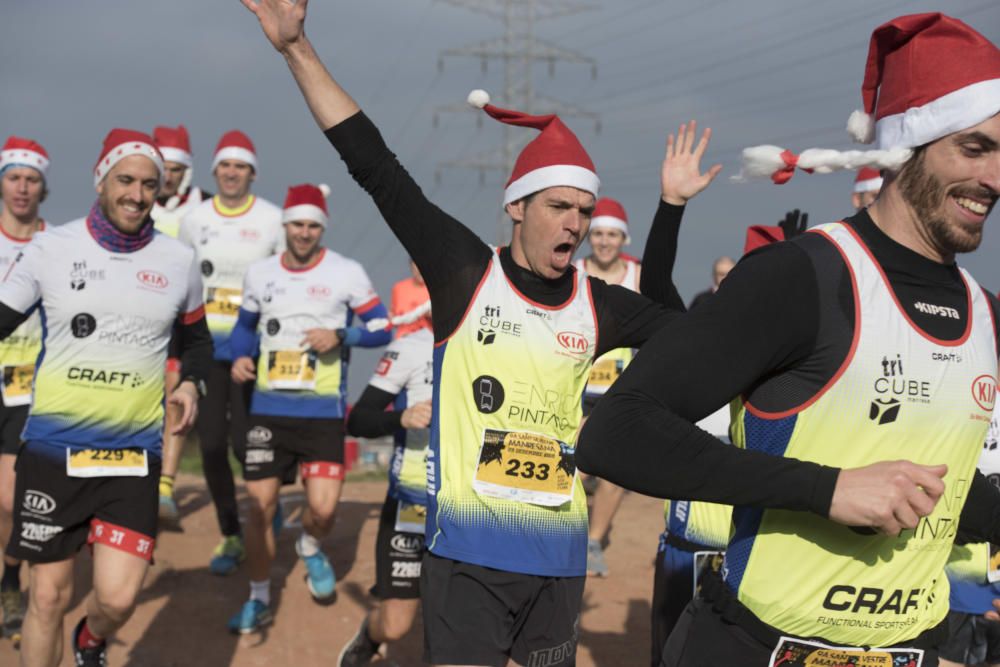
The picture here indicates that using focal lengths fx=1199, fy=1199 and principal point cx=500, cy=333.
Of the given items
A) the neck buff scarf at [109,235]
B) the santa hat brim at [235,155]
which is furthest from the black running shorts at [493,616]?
the santa hat brim at [235,155]

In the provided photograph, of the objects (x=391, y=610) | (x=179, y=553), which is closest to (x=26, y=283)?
(x=391, y=610)

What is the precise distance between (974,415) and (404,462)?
4.61 metres

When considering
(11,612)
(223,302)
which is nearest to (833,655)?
(11,612)

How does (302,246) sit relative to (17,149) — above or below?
below

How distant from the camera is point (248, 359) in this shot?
832 centimetres

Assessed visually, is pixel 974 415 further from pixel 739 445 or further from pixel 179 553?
pixel 179 553

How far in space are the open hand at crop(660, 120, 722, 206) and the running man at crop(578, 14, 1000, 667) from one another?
1.98 m

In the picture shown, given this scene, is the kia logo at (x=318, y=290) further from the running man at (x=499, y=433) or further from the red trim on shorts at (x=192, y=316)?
the running man at (x=499, y=433)

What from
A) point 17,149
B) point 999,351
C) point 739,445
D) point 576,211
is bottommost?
point 739,445

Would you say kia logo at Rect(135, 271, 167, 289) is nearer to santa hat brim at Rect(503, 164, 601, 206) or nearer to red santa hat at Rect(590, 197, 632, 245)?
santa hat brim at Rect(503, 164, 601, 206)

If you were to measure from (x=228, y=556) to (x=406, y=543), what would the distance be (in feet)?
9.53

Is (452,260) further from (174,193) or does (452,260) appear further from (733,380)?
(174,193)

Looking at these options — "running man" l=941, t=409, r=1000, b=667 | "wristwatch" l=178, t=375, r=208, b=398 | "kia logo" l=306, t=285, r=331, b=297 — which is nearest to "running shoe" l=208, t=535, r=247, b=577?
"kia logo" l=306, t=285, r=331, b=297

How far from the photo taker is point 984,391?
2541 millimetres
